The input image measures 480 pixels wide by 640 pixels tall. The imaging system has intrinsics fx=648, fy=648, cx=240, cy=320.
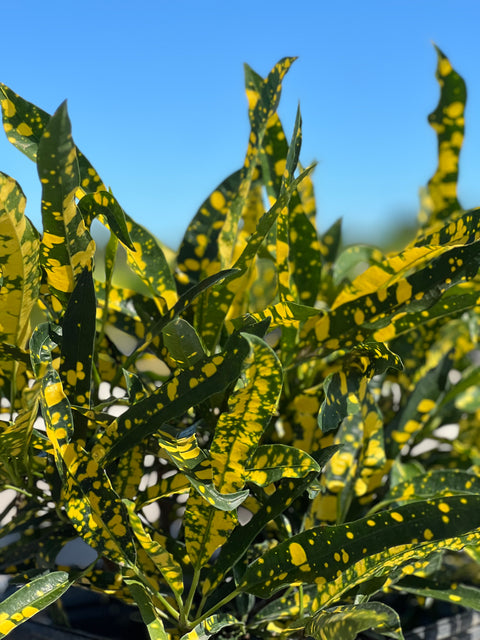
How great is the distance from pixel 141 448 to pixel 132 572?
0.08 m

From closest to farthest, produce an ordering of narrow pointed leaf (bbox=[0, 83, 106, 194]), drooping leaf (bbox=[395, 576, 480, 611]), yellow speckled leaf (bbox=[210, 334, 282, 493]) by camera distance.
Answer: yellow speckled leaf (bbox=[210, 334, 282, 493])
narrow pointed leaf (bbox=[0, 83, 106, 194])
drooping leaf (bbox=[395, 576, 480, 611])

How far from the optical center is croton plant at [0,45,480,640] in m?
0.41

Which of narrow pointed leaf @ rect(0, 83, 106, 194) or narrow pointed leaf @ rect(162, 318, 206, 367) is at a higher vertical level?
narrow pointed leaf @ rect(0, 83, 106, 194)

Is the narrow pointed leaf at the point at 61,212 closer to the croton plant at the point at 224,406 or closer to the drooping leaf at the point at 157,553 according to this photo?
the croton plant at the point at 224,406

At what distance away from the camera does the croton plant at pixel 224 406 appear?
407mm

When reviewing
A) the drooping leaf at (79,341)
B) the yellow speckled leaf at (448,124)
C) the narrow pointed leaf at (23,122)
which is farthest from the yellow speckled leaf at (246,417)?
the yellow speckled leaf at (448,124)

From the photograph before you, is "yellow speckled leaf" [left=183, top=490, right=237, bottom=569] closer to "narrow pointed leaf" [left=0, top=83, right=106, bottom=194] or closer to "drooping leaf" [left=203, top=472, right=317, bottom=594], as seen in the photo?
"drooping leaf" [left=203, top=472, right=317, bottom=594]

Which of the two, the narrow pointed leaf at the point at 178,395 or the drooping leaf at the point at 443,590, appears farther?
the drooping leaf at the point at 443,590

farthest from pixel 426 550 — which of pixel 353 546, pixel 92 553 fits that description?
pixel 92 553

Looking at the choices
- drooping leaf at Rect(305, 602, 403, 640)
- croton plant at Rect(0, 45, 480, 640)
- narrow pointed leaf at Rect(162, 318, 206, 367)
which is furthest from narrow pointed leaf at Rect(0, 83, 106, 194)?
drooping leaf at Rect(305, 602, 403, 640)

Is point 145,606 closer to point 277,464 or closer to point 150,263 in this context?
point 277,464

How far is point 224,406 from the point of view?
1.65 ft

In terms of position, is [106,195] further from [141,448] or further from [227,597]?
[227,597]

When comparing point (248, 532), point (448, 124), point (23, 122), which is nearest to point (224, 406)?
point (248, 532)
